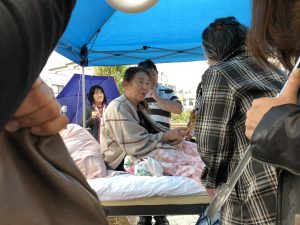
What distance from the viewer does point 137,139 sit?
2.54m

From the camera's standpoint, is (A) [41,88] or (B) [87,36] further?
(B) [87,36]

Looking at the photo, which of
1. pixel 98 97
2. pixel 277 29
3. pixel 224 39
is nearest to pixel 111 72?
pixel 98 97

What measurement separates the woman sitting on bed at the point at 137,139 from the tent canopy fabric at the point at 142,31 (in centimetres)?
111

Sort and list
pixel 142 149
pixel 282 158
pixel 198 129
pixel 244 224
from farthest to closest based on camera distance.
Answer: pixel 142 149, pixel 198 129, pixel 244 224, pixel 282 158

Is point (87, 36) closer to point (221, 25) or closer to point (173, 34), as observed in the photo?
point (173, 34)

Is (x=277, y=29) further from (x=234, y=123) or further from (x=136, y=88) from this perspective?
(x=136, y=88)

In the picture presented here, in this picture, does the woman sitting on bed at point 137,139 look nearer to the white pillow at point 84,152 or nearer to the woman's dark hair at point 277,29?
the white pillow at point 84,152

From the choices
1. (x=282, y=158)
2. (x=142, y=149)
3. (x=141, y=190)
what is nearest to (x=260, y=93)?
(x=282, y=158)

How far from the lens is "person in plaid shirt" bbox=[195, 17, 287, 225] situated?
4.03ft

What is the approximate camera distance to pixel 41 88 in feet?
2.06

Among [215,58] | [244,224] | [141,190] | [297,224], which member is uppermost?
[215,58]

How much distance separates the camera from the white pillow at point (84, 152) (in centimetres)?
247

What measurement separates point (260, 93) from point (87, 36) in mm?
3059

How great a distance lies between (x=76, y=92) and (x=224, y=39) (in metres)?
5.37
